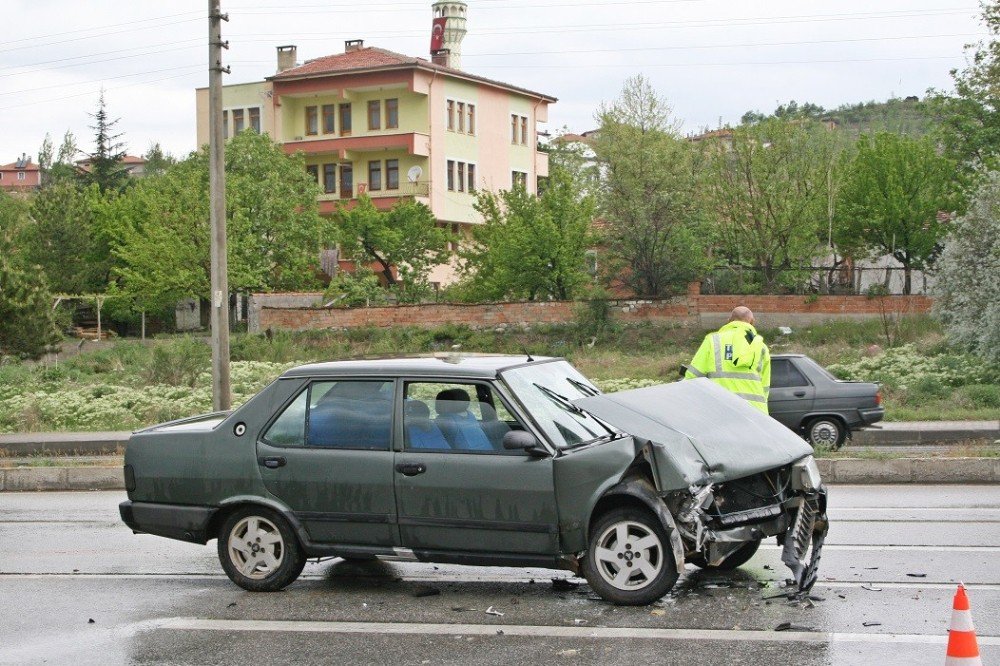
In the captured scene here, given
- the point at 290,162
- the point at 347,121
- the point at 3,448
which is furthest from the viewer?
the point at 347,121

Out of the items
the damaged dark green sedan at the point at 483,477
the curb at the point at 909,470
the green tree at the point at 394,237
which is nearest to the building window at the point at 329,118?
the green tree at the point at 394,237

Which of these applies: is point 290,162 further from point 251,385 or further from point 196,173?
point 251,385

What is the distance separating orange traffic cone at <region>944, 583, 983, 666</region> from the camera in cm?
532

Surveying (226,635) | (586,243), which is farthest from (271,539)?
(586,243)

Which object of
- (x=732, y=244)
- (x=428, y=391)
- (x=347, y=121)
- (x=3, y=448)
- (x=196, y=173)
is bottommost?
(x=3, y=448)

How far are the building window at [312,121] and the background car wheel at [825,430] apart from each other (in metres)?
48.5

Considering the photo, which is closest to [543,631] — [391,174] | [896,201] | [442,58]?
[896,201]

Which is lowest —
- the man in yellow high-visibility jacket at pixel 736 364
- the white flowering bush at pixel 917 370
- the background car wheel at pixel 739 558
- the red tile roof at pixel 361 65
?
the background car wheel at pixel 739 558

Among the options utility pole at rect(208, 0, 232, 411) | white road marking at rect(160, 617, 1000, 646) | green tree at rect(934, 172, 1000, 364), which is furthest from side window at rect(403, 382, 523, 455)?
green tree at rect(934, 172, 1000, 364)

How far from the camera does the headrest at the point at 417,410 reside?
829 cm

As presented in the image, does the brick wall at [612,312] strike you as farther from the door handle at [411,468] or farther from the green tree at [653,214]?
the door handle at [411,468]

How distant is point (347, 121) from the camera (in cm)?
6275

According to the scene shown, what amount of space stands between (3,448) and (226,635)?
1470cm

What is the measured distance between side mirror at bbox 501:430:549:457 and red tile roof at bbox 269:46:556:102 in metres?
53.7
